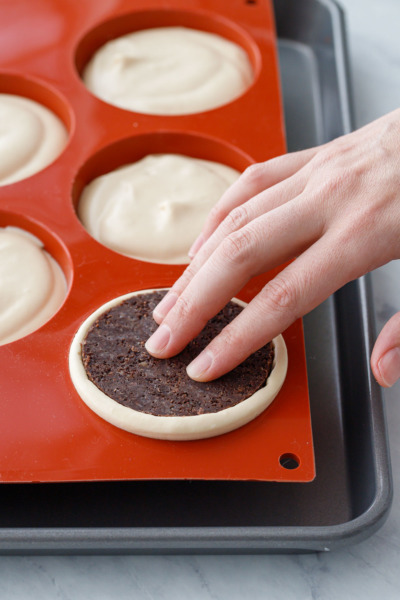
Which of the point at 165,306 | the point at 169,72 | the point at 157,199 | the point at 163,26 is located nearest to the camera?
the point at 165,306

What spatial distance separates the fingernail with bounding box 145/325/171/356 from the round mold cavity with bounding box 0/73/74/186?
768 millimetres

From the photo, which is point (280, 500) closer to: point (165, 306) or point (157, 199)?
point (165, 306)

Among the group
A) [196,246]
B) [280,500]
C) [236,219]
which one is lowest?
[280,500]

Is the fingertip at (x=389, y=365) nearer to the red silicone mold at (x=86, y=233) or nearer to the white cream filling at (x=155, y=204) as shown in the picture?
the red silicone mold at (x=86, y=233)

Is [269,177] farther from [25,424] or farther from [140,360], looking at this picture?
[25,424]

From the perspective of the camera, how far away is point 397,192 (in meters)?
1.38

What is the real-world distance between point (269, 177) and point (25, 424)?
73 cm

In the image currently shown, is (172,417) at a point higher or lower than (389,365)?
lower

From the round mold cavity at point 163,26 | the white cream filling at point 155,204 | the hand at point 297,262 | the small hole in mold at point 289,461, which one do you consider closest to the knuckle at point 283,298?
the hand at point 297,262

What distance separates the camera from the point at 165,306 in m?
1.44

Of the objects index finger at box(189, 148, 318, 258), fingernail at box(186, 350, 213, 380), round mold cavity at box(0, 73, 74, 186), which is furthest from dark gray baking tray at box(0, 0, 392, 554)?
round mold cavity at box(0, 73, 74, 186)

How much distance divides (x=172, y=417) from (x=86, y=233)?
0.55 meters

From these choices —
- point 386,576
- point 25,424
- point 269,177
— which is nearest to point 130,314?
point 25,424

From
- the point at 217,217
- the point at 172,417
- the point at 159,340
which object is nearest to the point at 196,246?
the point at 217,217
